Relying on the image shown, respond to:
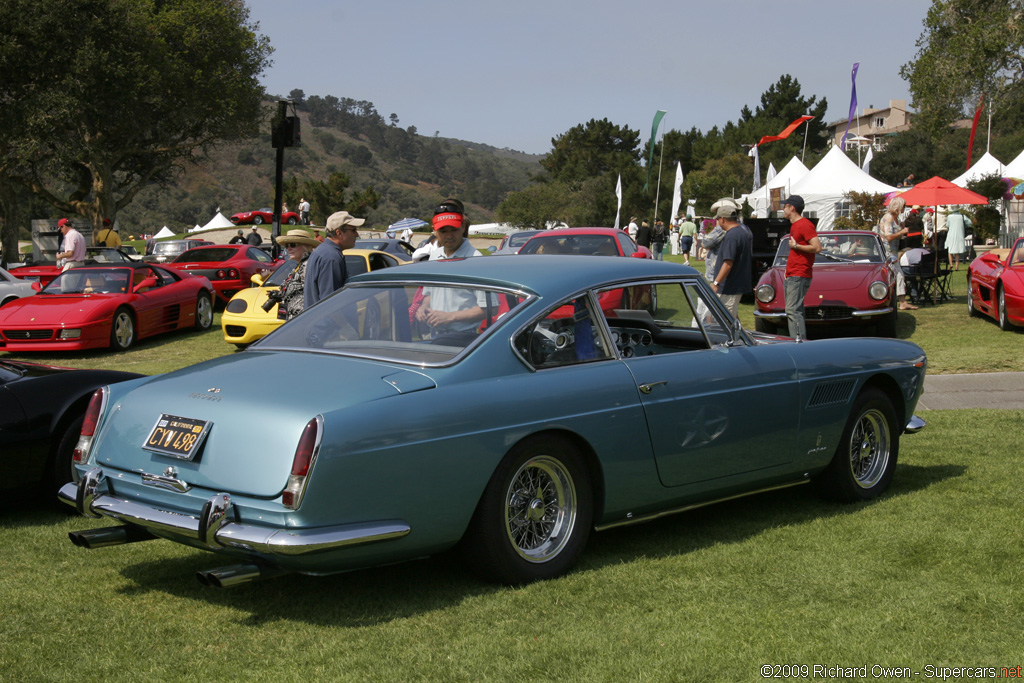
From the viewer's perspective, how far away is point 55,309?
45.7ft

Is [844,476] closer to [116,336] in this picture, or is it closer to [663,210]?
[116,336]

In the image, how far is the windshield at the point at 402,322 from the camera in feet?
14.3

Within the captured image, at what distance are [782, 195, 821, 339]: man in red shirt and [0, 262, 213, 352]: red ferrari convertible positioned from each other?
9.25 metres

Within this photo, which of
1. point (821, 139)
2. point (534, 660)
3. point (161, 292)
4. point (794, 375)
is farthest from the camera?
point (821, 139)

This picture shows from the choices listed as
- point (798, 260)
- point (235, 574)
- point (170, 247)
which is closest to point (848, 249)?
A: point (798, 260)

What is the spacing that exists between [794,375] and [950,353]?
766 centimetres

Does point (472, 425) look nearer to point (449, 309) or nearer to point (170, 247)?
point (449, 309)

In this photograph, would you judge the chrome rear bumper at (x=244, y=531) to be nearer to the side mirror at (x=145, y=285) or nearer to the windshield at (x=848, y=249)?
the windshield at (x=848, y=249)

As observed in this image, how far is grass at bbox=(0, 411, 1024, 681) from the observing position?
3.45 meters

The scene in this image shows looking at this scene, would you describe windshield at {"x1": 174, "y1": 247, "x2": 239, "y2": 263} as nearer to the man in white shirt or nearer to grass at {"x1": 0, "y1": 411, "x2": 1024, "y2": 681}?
the man in white shirt

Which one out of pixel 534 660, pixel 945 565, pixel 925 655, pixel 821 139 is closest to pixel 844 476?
pixel 945 565

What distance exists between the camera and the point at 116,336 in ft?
46.9

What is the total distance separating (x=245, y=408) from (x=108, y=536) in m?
0.93

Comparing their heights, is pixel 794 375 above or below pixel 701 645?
above
